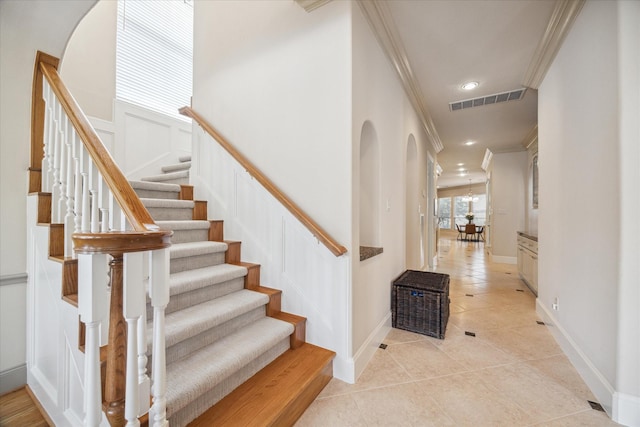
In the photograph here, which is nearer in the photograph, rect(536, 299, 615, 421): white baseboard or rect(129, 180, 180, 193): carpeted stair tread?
rect(536, 299, 615, 421): white baseboard

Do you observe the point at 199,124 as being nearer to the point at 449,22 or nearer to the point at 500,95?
the point at 449,22

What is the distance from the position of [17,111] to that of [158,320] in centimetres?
205

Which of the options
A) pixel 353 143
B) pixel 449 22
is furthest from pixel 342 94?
pixel 449 22

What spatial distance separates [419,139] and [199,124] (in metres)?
3.37

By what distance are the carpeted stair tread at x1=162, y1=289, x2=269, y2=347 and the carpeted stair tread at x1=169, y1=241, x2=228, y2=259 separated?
1.34 feet

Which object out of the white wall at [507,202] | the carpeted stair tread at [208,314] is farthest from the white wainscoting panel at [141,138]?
the white wall at [507,202]

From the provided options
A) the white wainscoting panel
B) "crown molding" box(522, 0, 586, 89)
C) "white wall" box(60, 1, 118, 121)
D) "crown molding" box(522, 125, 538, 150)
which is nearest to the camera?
"crown molding" box(522, 0, 586, 89)

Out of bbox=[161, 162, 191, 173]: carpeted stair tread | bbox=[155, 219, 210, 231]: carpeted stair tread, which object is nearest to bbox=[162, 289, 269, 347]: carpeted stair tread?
bbox=[155, 219, 210, 231]: carpeted stair tread

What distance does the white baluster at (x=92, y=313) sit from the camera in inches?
32.6

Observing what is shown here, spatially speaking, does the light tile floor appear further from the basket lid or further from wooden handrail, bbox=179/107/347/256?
wooden handrail, bbox=179/107/347/256

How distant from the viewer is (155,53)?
396 centimetres

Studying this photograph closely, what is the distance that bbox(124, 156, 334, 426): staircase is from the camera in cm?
139

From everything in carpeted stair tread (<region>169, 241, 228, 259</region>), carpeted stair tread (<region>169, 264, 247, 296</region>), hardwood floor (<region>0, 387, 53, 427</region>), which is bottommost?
hardwood floor (<region>0, 387, 53, 427</region>)

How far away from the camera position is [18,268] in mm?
1831
